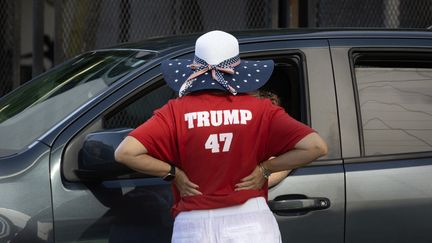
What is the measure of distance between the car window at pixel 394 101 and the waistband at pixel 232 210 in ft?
2.88

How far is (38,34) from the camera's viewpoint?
8.99m

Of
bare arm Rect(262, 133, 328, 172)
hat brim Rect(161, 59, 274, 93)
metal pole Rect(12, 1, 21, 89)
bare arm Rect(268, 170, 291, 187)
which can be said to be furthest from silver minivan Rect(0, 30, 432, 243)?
metal pole Rect(12, 1, 21, 89)

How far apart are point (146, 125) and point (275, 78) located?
1.14 meters

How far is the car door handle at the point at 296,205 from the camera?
3.41m

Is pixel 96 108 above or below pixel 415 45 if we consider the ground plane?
below

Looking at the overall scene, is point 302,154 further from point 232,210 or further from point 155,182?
point 155,182

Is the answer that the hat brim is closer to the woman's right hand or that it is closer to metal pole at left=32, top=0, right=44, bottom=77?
the woman's right hand

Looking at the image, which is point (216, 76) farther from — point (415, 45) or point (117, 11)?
point (117, 11)

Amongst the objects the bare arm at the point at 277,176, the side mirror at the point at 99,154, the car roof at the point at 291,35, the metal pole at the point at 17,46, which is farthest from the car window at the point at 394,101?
the metal pole at the point at 17,46

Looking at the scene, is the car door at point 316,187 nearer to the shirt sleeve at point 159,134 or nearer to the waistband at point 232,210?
the waistband at point 232,210

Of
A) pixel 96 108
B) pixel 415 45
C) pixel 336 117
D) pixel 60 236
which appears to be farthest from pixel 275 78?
pixel 60 236

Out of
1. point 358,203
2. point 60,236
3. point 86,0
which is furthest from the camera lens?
point 86,0

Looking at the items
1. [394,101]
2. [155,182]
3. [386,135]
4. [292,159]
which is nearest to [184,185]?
[292,159]

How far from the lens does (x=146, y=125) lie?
→ 2832 millimetres
